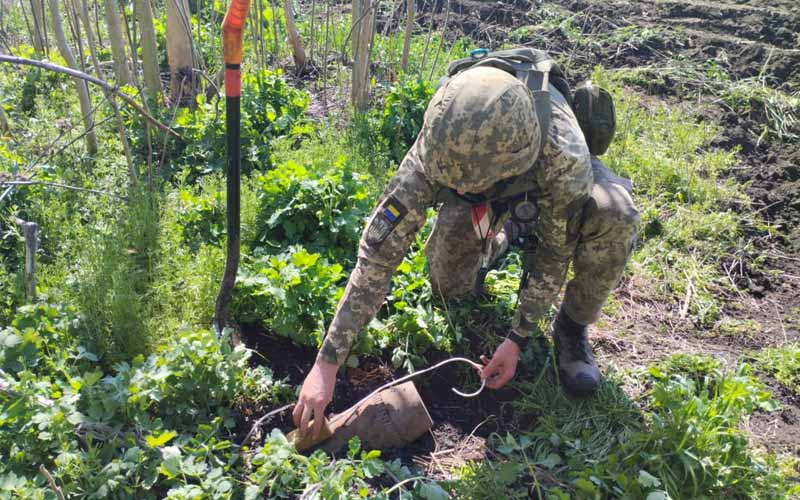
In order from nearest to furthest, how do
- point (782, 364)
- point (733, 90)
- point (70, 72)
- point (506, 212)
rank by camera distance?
point (70, 72) < point (506, 212) < point (782, 364) < point (733, 90)

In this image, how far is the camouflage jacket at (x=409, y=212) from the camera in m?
2.32

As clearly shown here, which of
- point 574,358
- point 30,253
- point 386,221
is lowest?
point 574,358

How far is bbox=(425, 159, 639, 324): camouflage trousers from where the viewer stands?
8.25 feet

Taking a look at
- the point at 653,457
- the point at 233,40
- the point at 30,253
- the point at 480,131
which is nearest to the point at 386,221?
the point at 480,131

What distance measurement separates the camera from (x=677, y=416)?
2252 mm

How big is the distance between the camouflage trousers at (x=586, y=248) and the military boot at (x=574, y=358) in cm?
7

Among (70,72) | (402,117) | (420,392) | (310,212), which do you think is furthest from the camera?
(402,117)

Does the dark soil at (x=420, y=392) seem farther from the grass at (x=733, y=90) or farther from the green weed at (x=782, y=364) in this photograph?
the grass at (x=733, y=90)

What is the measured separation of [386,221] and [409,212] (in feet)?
0.31

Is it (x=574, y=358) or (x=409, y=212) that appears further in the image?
(x=574, y=358)

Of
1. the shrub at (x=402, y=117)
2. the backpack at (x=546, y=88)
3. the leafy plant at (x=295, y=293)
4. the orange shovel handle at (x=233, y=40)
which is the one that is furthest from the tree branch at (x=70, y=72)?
the shrub at (x=402, y=117)

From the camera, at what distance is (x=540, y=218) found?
8.27 ft

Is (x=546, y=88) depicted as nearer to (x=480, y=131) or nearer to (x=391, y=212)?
(x=480, y=131)

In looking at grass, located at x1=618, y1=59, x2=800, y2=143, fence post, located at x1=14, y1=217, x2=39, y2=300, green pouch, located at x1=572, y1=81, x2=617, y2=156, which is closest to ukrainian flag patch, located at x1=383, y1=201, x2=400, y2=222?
green pouch, located at x1=572, y1=81, x2=617, y2=156
